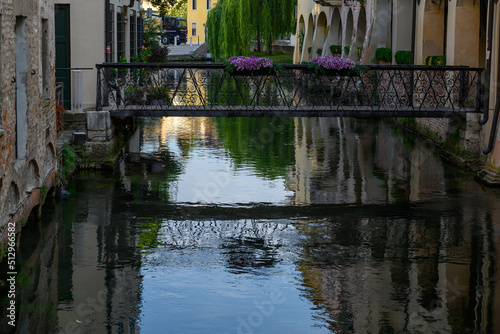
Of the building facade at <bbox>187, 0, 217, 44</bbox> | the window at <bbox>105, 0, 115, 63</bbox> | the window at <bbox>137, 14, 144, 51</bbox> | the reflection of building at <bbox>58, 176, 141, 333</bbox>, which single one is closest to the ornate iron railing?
the window at <bbox>105, 0, 115, 63</bbox>

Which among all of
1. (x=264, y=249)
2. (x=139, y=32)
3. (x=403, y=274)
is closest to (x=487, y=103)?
(x=264, y=249)

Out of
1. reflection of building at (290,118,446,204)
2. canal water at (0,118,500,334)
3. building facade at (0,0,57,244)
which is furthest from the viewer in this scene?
reflection of building at (290,118,446,204)

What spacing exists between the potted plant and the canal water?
7038 millimetres

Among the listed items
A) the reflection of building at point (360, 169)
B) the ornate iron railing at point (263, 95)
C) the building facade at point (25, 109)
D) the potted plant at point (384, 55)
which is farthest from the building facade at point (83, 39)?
the potted plant at point (384, 55)

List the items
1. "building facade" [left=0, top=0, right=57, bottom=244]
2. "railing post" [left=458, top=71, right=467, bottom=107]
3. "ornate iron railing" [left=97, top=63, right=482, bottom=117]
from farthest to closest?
"railing post" [left=458, top=71, right=467, bottom=107]
"ornate iron railing" [left=97, top=63, right=482, bottom=117]
"building facade" [left=0, top=0, right=57, bottom=244]

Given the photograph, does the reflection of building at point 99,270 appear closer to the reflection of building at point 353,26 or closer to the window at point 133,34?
the reflection of building at point 353,26

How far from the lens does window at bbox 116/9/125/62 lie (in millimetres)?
21781

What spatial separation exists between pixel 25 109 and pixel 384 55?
15.7 metres

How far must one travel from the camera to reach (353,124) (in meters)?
24.6

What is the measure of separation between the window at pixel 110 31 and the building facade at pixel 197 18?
64.6m

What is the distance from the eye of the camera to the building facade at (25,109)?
959cm

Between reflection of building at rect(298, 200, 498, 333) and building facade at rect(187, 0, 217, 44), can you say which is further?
building facade at rect(187, 0, 217, 44)

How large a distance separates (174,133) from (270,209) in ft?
31.6

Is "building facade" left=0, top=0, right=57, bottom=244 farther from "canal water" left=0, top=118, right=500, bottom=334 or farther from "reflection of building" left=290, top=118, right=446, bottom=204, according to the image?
"reflection of building" left=290, top=118, right=446, bottom=204
